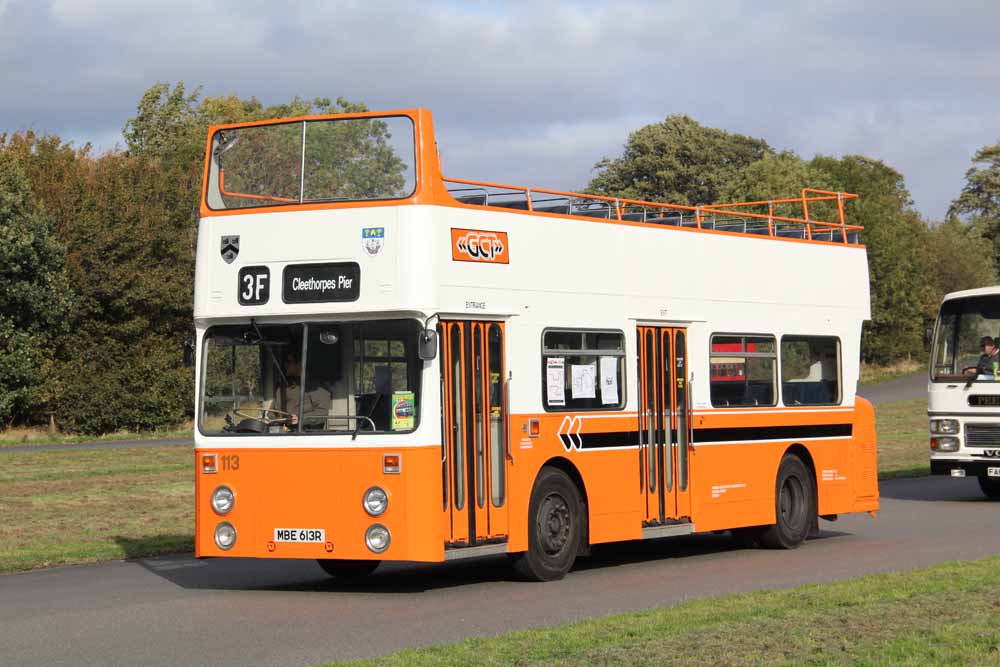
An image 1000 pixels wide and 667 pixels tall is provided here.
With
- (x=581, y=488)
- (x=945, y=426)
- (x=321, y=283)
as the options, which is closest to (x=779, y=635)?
(x=581, y=488)

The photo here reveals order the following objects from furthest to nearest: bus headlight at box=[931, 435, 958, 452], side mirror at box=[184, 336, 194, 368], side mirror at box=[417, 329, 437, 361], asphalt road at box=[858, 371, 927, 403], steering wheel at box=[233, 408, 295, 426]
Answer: asphalt road at box=[858, 371, 927, 403]
bus headlight at box=[931, 435, 958, 452]
side mirror at box=[184, 336, 194, 368]
steering wheel at box=[233, 408, 295, 426]
side mirror at box=[417, 329, 437, 361]

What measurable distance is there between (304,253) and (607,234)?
3.50 meters

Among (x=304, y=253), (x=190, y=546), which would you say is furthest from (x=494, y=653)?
(x=190, y=546)

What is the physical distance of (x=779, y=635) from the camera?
10.0m

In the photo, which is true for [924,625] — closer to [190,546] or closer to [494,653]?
[494,653]

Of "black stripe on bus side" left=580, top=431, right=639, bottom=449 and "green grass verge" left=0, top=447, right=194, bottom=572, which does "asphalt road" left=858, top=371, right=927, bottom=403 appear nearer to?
"green grass verge" left=0, top=447, right=194, bottom=572

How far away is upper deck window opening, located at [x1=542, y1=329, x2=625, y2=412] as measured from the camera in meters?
14.9

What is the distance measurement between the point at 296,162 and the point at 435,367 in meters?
2.70

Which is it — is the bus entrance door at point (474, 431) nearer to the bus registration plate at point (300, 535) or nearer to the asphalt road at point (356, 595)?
the asphalt road at point (356, 595)

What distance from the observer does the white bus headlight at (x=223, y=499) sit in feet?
45.2

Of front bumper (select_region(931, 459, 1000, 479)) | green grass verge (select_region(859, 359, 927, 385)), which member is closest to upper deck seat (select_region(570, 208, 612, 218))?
front bumper (select_region(931, 459, 1000, 479))

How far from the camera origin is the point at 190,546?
18375 millimetres

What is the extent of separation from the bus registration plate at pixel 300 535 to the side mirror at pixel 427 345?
1.70 meters

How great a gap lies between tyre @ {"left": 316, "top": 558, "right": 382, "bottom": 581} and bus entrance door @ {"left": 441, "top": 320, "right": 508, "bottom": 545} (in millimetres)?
1499
